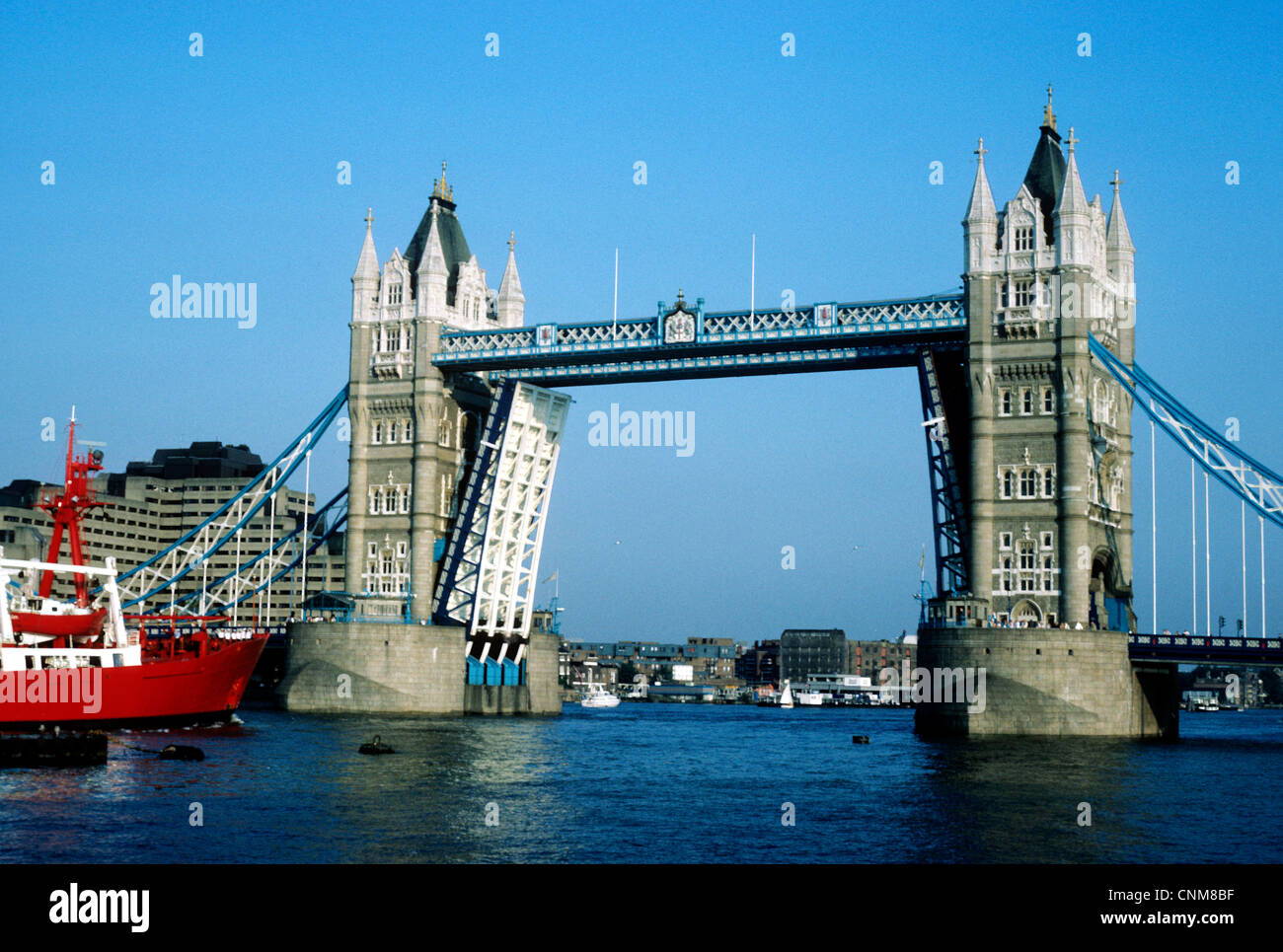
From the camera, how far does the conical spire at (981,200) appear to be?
93.0 meters

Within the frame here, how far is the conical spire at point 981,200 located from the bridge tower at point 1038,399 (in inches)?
3.4

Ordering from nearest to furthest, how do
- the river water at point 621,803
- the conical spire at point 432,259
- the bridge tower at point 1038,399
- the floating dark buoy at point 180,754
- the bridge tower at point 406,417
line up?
the river water at point 621,803 < the floating dark buoy at point 180,754 < the bridge tower at point 1038,399 < the bridge tower at point 406,417 < the conical spire at point 432,259

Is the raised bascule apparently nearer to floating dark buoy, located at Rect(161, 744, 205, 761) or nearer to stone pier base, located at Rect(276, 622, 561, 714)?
stone pier base, located at Rect(276, 622, 561, 714)

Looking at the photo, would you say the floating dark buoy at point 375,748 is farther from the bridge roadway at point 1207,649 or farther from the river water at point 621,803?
the bridge roadway at point 1207,649

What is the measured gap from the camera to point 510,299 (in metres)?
116

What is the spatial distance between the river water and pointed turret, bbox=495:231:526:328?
39.9 m

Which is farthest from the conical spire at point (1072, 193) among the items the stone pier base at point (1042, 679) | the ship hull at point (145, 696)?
the ship hull at point (145, 696)

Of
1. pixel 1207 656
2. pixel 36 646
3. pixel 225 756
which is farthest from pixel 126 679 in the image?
pixel 1207 656

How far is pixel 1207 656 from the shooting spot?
83.8 metres

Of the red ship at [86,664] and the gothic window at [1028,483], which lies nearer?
the red ship at [86,664]

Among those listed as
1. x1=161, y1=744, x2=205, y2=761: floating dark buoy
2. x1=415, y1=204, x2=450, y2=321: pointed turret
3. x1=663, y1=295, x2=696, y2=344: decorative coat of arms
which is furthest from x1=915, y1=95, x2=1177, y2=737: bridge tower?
x1=161, y1=744, x2=205, y2=761: floating dark buoy

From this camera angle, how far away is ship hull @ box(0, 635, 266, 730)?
71.7 metres
